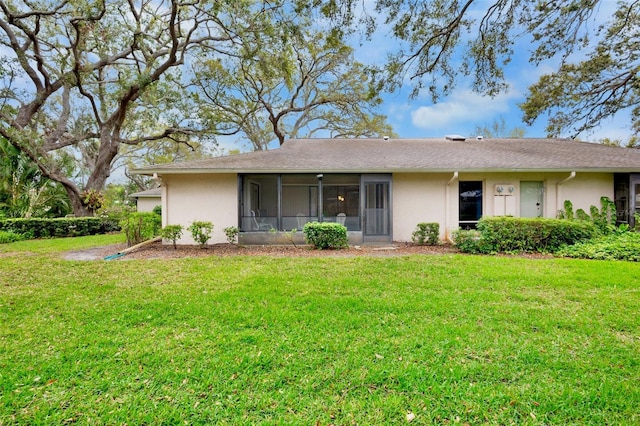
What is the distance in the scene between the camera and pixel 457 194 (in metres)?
10.2

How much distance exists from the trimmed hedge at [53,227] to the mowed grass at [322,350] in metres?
9.56

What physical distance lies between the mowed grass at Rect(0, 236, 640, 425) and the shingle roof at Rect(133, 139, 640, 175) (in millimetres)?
4588

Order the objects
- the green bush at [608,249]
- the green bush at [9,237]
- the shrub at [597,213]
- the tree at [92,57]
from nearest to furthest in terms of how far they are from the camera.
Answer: the green bush at [608,249], the shrub at [597,213], the green bush at [9,237], the tree at [92,57]

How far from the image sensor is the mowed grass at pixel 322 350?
2250 millimetres

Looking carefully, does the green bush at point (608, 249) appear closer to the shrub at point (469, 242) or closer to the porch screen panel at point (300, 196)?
the shrub at point (469, 242)

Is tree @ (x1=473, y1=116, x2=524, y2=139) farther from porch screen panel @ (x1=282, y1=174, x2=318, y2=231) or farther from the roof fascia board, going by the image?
porch screen panel @ (x1=282, y1=174, x2=318, y2=231)

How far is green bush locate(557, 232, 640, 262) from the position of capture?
23.3 ft

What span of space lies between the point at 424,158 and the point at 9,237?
1596 centimetres

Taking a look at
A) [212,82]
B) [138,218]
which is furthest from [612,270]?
[212,82]

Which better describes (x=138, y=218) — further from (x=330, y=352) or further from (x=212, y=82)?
(x=212, y=82)

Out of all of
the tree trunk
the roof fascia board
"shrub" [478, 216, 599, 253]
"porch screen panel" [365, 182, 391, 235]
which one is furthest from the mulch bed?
the tree trunk

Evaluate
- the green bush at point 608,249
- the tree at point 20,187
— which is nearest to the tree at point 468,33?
the green bush at point 608,249

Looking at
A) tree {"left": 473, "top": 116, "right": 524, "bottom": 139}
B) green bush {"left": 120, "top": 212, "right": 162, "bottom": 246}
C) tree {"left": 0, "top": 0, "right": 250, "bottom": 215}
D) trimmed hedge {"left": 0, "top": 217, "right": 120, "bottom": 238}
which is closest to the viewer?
green bush {"left": 120, "top": 212, "right": 162, "bottom": 246}

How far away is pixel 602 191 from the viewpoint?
9.89 m
